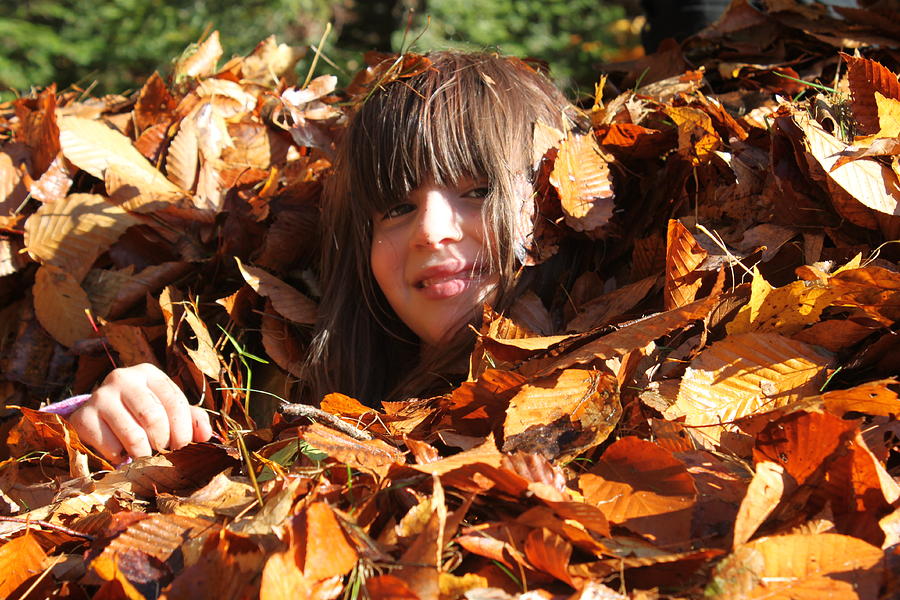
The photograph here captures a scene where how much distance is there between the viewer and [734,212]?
1.33 metres

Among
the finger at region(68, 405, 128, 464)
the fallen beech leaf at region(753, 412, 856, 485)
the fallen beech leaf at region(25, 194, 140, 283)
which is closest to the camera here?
the fallen beech leaf at region(753, 412, 856, 485)

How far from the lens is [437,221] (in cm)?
144

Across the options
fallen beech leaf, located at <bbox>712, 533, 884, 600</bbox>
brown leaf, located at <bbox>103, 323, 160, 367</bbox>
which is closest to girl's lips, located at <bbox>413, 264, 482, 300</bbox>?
brown leaf, located at <bbox>103, 323, 160, 367</bbox>

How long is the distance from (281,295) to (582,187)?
0.66 meters

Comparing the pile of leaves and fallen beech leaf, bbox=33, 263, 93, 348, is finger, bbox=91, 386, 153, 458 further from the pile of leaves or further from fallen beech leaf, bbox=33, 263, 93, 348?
fallen beech leaf, bbox=33, 263, 93, 348

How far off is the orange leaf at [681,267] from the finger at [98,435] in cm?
86

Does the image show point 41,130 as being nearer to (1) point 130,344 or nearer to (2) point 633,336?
(1) point 130,344

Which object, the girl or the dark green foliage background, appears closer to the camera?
the girl

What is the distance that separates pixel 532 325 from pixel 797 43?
1.01 meters

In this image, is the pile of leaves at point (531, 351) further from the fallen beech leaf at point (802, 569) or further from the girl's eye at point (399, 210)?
the girl's eye at point (399, 210)

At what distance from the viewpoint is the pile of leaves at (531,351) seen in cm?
77

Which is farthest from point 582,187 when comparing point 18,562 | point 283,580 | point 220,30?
point 220,30

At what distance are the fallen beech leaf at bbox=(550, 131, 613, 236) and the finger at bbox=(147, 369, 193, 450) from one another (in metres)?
0.71

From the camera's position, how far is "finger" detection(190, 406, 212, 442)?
1.24 metres
